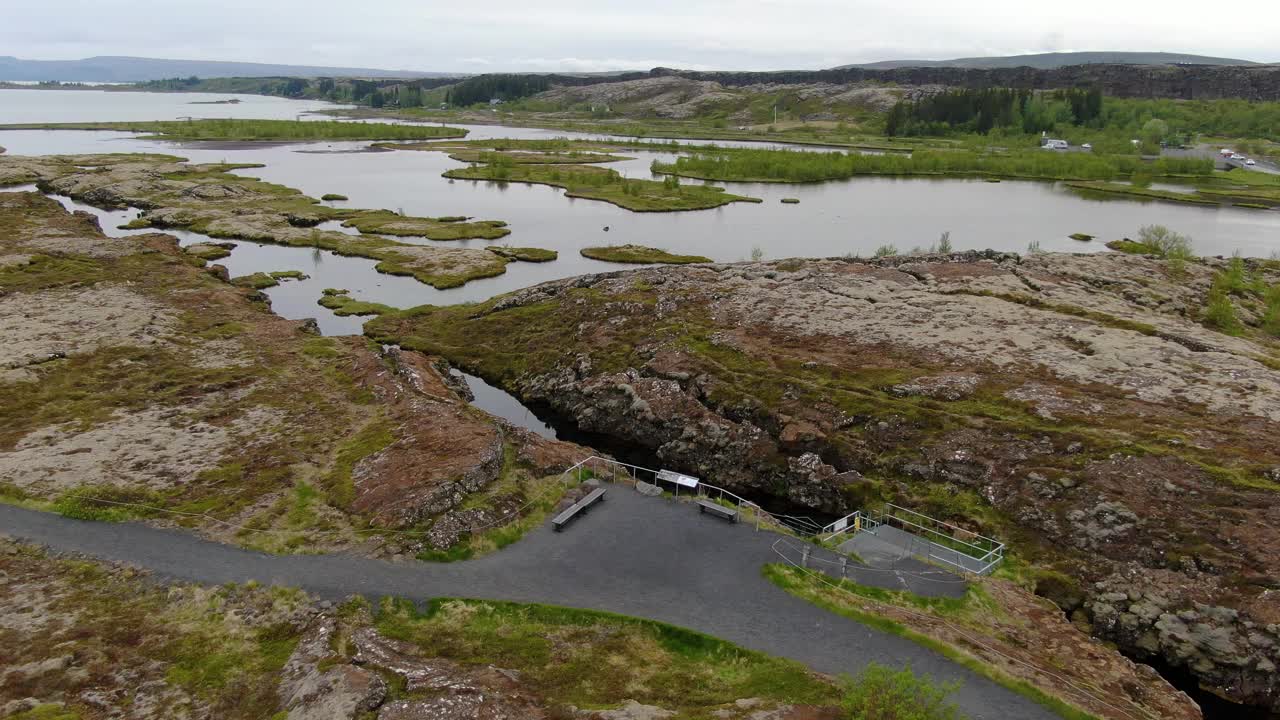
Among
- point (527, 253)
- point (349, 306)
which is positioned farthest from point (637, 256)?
point (349, 306)

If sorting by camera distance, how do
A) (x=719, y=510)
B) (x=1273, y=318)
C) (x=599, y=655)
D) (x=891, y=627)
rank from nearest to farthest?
(x=599, y=655), (x=891, y=627), (x=719, y=510), (x=1273, y=318)

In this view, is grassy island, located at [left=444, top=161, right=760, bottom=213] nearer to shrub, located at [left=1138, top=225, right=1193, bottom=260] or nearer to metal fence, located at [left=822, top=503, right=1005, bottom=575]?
shrub, located at [left=1138, top=225, right=1193, bottom=260]

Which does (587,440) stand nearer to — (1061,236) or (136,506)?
(136,506)

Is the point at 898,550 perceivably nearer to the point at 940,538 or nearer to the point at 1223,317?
the point at 940,538

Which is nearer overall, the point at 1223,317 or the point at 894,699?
the point at 894,699

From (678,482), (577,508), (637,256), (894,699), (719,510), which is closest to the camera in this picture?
(894,699)
